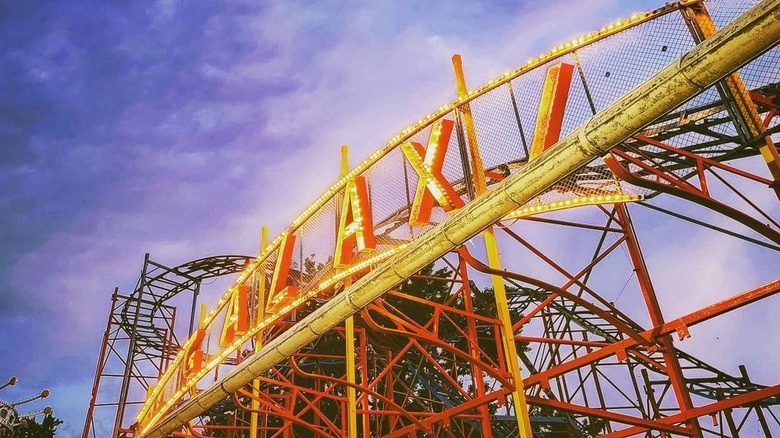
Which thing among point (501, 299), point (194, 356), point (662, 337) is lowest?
point (662, 337)

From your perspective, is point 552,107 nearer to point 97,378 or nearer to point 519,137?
point 519,137

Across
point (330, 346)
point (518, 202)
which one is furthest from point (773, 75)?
point (330, 346)

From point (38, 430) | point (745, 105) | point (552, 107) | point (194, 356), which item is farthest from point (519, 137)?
point (38, 430)

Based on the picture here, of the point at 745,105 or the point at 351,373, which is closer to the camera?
the point at 745,105

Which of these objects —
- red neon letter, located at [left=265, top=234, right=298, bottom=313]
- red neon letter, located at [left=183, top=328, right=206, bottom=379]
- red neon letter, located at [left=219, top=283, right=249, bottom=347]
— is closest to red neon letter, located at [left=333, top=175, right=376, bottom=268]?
red neon letter, located at [left=265, top=234, right=298, bottom=313]

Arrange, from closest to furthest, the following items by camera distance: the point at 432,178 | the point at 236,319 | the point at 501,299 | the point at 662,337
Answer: the point at 432,178
the point at 501,299
the point at 662,337
the point at 236,319

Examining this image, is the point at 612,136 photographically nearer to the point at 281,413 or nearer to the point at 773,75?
the point at 773,75

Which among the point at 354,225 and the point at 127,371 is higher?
the point at 127,371

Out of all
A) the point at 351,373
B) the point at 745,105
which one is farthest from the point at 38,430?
the point at 745,105

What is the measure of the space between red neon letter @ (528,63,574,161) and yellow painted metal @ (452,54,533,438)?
1200 millimetres

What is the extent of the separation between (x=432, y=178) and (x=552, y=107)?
172 cm

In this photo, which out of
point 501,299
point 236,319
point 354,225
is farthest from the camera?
point 236,319

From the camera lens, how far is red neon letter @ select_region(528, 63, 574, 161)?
6.24 m

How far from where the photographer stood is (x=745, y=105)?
5895 mm
